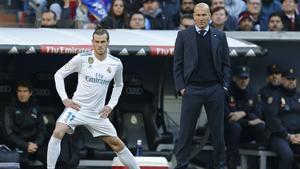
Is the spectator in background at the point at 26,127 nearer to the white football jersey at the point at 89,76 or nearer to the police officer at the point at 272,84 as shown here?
the white football jersey at the point at 89,76

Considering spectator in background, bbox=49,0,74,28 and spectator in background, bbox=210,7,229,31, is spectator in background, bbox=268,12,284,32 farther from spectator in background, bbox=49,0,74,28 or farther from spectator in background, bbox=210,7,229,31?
spectator in background, bbox=49,0,74,28

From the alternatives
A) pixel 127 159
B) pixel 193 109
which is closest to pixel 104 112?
pixel 127 159

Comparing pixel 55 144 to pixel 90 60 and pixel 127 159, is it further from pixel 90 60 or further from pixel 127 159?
pixel 90 60

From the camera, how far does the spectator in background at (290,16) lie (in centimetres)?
1600

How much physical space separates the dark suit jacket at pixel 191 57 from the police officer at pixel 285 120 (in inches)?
81.3

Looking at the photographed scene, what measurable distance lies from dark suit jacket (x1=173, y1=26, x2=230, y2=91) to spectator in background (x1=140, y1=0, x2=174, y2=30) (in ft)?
11.3

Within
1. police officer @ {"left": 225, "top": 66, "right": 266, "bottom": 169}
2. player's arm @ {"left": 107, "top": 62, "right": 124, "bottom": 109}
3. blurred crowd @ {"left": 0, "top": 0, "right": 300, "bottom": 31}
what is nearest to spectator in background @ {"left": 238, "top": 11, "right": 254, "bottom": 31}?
blurred crowd @ {"left": 0, "top": 0, "right": 300, "bottom": 31}

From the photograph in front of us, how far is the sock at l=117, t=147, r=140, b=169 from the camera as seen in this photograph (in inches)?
494

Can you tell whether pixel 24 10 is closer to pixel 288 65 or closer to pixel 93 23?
pixel 93 23

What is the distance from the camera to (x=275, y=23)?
15.7 meters

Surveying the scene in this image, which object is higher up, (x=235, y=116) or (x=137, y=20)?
(x=137, y=20)

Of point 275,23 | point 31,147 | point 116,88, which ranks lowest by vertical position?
point 31,147

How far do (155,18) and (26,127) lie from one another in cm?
298

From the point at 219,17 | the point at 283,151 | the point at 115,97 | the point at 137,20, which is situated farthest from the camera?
the point at 137,20
